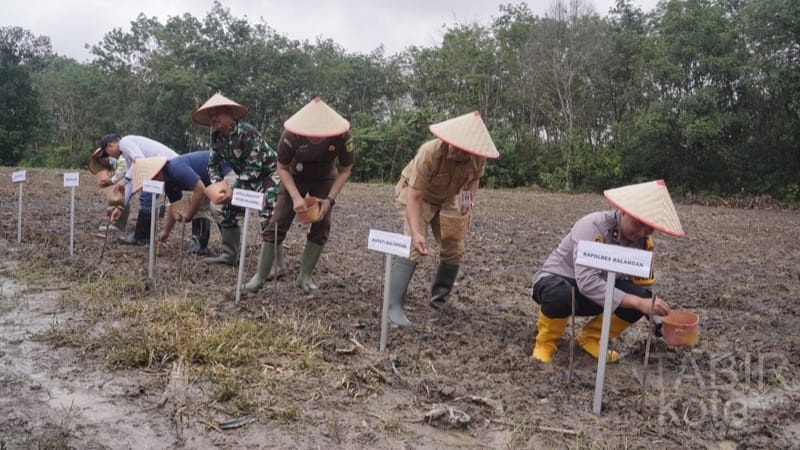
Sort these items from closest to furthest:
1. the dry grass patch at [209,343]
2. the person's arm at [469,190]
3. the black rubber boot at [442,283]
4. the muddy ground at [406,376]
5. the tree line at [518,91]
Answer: the muddy ground at [406,376], the dry grass patch at [209,343], the person's arm at [469,190], the black rubber boot at [442,283], the tree line at [518,91]

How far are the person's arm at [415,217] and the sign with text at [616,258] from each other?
1.15 m

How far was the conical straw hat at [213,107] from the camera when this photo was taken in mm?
4668

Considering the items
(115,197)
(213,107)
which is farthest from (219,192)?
(115,197)

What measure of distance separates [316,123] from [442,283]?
1364 mm

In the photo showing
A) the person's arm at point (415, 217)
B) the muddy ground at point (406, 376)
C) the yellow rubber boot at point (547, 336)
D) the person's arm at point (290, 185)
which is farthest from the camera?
the person's arm at point (290, 185)

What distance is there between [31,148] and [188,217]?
2553 centimetres

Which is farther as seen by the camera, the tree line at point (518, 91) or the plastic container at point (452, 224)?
the tree line at point (518, 91)

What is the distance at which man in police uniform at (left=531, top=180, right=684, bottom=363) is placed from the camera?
2.92 m

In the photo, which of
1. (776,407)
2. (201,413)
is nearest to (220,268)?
(201,413)

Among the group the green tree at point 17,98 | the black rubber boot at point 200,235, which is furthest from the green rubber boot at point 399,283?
the green tree at point 17,98

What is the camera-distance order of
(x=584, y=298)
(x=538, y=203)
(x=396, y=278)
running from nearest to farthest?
(x=584, y=298) < (x=396, y=278) < (x=538, y=203)

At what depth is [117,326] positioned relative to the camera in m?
3.54

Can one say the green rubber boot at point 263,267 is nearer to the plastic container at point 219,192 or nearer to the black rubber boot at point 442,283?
the plastic container at point 219,192

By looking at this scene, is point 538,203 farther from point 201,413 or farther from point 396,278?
point 201,413
